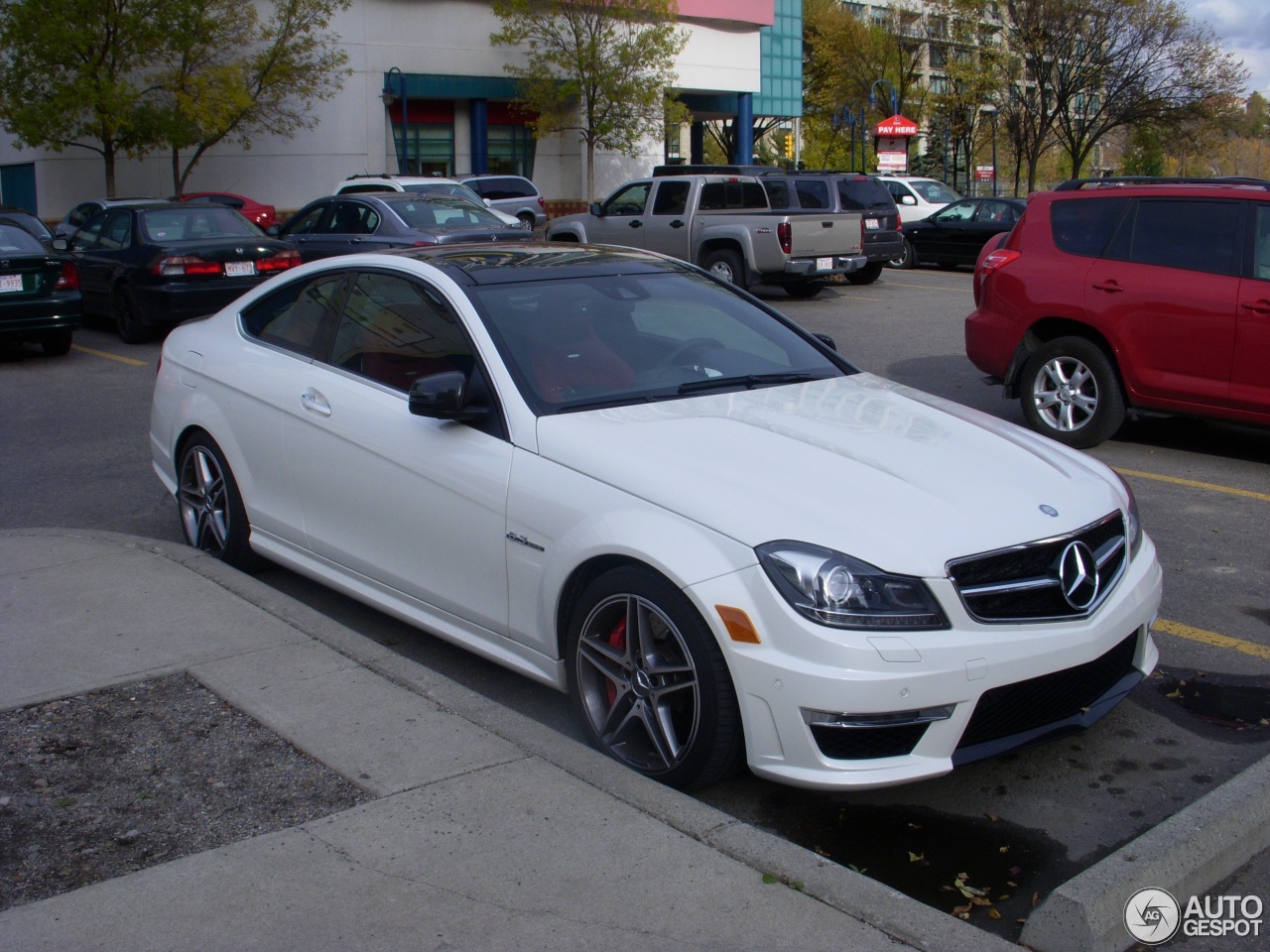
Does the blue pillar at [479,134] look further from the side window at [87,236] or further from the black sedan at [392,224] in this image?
the side window at [87,236]

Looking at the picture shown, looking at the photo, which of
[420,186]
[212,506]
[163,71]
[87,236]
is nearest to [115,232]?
[87,236]

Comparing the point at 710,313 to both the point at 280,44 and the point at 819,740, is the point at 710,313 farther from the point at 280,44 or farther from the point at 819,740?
the point at 280,44

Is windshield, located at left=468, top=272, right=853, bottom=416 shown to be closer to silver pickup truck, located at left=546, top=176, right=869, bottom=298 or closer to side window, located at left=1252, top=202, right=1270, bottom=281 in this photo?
side window, located at left=1252, top=202, right=1270, bottom=281

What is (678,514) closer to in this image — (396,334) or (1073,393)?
(396,334)

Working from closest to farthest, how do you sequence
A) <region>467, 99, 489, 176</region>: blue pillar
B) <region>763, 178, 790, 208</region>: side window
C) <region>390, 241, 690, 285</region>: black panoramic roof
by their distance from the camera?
<region>390, 241, 690, 285</region>: black panoramic roof → <region>763, 178, 790, 208</region>: side window → <region>467, 99, 489, 176</region>: blue pillar

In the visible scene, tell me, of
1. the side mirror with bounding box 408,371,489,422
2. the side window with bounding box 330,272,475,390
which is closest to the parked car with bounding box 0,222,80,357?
the side window with bounding box 330,272,475,390

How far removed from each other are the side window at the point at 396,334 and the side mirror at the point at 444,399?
0.29 metres

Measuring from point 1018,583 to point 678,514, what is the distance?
1.00m

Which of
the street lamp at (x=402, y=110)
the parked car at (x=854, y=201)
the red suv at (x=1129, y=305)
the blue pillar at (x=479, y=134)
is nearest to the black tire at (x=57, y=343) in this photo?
the red suv at (x=1129, y=305)

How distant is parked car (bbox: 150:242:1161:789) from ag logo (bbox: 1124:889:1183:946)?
23.5 inches

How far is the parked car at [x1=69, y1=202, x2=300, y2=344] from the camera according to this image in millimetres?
14188

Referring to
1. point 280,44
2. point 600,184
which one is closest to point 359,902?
point 280,44

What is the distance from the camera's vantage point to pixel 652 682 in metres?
3.94

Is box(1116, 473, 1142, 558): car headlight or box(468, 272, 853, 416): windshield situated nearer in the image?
box(1116, 473, 1142, 558): car headlight
